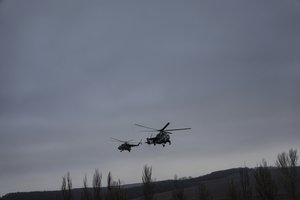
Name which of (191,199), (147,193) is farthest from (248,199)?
Result: (191,199)

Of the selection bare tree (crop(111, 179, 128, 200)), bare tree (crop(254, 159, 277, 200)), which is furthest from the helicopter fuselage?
bare tree (crop(254, 159, 277, 200))

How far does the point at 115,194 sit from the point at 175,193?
14.6m

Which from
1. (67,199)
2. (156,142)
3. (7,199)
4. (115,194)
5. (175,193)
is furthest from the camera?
(7,199)

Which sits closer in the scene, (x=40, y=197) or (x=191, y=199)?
(x=191, y=199)

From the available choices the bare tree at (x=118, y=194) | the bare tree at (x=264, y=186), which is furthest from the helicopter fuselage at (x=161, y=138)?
the bare tree at (x=264, y=186)

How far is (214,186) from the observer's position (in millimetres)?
84500

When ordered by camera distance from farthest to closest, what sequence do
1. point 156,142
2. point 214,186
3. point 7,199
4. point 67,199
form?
point 7,199, point 214,186, point 67,199, point 156,142

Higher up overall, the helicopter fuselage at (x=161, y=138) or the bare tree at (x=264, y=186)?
the helicopter fuselage at (x=161, y=138)

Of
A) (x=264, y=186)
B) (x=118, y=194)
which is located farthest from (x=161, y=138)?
(x=264, y=186)

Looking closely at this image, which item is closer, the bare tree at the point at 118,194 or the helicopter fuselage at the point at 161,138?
the helicopter fuselage at the point at 161,138

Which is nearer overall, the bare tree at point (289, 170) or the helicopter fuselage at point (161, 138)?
the helicopter fuselage at point (161, 138)

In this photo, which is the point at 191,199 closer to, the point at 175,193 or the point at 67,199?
the point at 175,193

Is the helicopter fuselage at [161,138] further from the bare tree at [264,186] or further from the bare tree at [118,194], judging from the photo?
the bare tree at [264,186]

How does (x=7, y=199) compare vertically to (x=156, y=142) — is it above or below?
below
